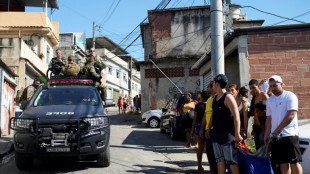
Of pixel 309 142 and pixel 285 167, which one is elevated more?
pixel 309 142

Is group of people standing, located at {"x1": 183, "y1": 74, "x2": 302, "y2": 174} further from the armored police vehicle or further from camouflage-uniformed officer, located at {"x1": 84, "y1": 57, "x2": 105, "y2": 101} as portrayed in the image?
camouflage-uniformed officer, located at {"x1": 84, "y1": 57, "x2": 105, "y2": 101}

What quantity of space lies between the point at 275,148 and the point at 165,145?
19.4 feet

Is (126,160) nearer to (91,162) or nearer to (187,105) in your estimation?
(91,162)

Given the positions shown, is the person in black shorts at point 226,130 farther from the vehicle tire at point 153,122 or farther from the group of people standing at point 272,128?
the vehicle tire at point 153,122

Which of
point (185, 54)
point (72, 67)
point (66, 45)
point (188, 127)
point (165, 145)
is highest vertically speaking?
point (66, 45)

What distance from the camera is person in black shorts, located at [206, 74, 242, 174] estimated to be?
434 cm

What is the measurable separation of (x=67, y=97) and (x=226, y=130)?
397 cm

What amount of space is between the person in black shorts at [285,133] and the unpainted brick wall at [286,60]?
4948 millimetres

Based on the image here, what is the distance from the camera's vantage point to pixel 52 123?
5.67m

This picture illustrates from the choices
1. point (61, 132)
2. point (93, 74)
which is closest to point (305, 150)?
point (61, 132)

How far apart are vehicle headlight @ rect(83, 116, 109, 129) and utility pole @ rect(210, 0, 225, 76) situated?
299 centimetres

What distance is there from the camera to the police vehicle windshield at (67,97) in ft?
22.2

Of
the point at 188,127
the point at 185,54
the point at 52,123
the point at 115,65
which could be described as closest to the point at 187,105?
the point at 188,127

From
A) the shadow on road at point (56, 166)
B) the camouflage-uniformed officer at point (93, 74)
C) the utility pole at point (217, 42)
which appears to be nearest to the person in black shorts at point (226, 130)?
the utility pole at point (217, 42)
